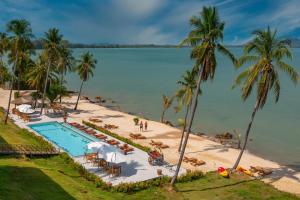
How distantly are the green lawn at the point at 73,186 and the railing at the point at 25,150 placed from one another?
0.89m

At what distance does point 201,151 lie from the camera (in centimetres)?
3244

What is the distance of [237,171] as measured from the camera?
25328 millimetres

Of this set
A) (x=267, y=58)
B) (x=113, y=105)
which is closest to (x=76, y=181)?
(x=267, y=58)

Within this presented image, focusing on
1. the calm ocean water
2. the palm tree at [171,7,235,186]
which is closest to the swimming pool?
the palm tree at [171,7,235,186]

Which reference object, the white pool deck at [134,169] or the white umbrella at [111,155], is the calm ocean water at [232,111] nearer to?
the white pool deck at [134,169]

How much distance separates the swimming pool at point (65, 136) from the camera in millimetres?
30172

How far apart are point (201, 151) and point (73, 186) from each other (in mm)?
16626

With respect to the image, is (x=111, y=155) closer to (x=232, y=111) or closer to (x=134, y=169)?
(x=134, y=169)

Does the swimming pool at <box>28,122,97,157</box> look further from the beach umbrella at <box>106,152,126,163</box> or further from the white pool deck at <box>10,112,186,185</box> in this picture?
the beach umbrella at <box>106,152,126,163</box>

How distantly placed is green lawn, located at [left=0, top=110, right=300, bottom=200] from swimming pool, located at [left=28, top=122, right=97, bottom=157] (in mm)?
4725

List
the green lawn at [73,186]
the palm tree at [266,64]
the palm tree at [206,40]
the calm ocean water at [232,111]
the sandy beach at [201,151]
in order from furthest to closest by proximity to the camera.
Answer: the calm ocean water at [232,111], the sandy beach at [201,151], the palm tree at [266,64], the palm tree at [206,40], the green lawn at [73,186]

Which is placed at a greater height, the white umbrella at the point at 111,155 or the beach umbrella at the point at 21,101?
the beach umbrella at the point at 21,101

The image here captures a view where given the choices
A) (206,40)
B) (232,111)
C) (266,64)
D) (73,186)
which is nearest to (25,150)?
(73,186)

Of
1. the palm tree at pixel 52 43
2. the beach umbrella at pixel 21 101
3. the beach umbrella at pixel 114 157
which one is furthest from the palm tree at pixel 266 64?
the beach umbrella at pixel 21 101
